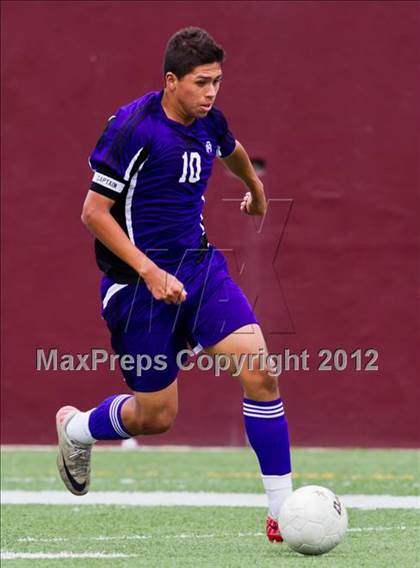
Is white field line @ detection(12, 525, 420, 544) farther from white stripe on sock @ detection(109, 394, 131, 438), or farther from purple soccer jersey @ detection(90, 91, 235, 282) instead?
purple soccer jersey @ detection(90, 91, 235, 282)

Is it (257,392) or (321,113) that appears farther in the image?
(321,113)

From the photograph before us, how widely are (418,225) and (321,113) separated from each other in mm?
1268

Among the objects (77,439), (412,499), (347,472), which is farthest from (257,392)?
(347,472)

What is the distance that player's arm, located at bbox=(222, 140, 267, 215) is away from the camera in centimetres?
639

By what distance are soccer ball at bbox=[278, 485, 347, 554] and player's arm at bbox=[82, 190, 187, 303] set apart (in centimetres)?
94

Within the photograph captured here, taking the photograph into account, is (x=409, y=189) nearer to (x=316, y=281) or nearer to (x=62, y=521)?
(x=316, y=281)

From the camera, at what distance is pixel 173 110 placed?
5.86 meters

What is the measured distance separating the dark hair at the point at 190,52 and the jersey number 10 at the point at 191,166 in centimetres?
36

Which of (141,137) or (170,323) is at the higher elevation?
(141,137)

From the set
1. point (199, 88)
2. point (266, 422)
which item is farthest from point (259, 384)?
point (199, 88)

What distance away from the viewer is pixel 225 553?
5.73 metres

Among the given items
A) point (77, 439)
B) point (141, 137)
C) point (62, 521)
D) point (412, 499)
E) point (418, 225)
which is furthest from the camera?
point (418, 225)

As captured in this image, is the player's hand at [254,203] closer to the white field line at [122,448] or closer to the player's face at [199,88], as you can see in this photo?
the player's face at [199,88]

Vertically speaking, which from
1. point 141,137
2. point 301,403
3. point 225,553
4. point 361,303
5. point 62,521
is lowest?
point 301,403
